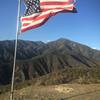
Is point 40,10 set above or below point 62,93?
above

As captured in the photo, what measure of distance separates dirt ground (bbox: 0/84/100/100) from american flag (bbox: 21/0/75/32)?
9205 millimetres

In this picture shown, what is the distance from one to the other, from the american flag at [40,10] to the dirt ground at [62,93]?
9205 millimetres

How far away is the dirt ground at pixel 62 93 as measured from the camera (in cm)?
1961

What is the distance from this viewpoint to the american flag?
1077 cm

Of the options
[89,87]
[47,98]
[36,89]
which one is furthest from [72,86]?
[47,98]

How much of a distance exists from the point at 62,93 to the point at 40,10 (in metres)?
11.2

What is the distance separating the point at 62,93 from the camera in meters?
21.2

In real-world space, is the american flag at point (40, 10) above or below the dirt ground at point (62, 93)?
above

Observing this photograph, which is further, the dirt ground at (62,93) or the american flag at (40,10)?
the dirt ground at (62,93)

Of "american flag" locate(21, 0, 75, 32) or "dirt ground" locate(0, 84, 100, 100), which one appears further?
"dirt ground" locate(0, 84, 100, 100)

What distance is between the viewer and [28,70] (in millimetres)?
175500

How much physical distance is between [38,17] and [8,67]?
172m

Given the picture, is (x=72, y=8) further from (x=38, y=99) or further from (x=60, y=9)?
(x=38, y=99)

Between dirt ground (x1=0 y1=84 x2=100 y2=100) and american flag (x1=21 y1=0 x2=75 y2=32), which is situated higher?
american flag (x1=21 y1=0 x2=75 y2=32)
